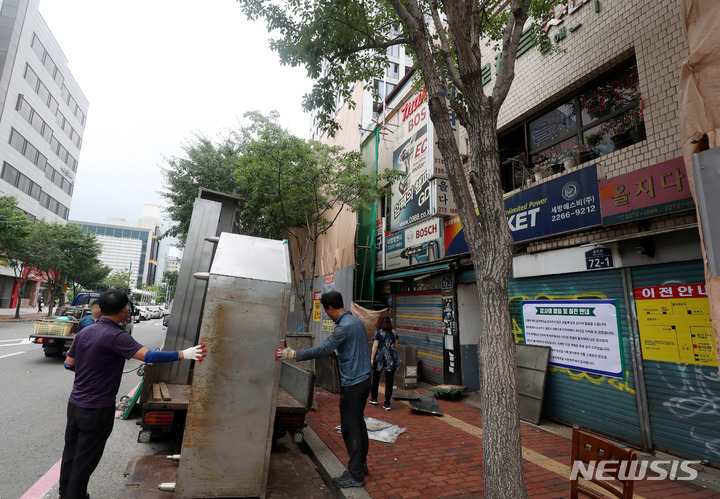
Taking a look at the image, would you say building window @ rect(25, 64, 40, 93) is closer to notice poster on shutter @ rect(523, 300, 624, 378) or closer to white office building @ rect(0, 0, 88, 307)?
white office building @ rect(0, 0, 88, 307)

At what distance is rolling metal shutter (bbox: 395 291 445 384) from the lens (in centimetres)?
905

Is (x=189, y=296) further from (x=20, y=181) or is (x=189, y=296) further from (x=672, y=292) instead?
(x=20, y=181)

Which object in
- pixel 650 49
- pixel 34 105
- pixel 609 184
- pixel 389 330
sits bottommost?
pixel 389 330

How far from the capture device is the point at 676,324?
4.64m

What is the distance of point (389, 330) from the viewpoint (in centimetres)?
733

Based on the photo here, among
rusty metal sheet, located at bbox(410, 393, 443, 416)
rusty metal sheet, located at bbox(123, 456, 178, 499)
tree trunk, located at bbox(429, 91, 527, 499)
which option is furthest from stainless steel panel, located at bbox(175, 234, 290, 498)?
rusty metal sheet, located at bbox(410, 393, 443, 416)

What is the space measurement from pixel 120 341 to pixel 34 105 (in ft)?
145

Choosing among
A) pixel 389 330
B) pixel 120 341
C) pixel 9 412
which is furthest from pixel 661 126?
pixel 9 412

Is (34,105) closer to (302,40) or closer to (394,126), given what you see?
(394,126)

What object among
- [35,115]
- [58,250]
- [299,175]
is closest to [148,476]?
[299,175]

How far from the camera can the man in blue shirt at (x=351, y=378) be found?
12.4 feet

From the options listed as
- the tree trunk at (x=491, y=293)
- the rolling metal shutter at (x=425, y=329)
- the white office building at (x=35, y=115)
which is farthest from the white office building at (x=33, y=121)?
the tree trunk at (x=491, y=293)

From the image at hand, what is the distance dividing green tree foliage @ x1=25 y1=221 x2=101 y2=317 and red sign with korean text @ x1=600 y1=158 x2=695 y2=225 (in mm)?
29649

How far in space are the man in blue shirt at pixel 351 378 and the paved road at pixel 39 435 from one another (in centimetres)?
229
